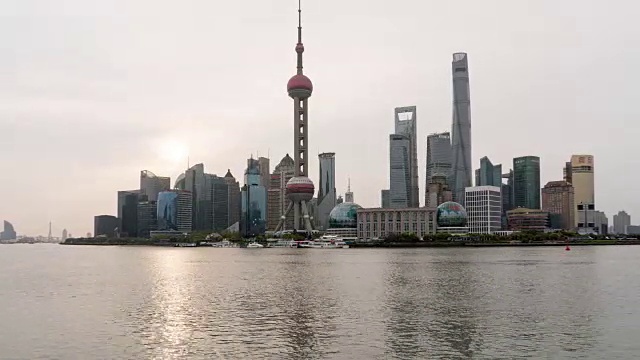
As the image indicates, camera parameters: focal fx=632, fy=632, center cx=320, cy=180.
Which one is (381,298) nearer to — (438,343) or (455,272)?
(438,343)

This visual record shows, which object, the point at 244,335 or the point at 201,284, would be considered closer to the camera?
the point at 244,335

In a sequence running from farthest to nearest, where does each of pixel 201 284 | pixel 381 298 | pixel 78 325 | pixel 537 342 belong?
pixel 201 284 < pixel 381 298 < pixel 78 325 < pixel 537 342

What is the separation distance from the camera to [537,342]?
153ft

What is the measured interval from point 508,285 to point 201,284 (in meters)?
46.1

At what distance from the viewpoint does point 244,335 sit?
5103cm

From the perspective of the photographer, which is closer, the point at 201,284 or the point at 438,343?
the point at 438,343

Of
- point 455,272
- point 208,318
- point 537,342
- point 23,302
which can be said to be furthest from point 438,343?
point 455,272

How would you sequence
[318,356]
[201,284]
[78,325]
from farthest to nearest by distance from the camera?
[201,284], [78,325], [318,356]

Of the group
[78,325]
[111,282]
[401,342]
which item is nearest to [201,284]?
[111,282]

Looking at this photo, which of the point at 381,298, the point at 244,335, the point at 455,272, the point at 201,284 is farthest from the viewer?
the point at 455,272

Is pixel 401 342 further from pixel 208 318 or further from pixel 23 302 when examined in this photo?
pixel 23 302

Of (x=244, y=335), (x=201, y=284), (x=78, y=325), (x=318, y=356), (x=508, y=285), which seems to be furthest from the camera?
(x=201, y=284)

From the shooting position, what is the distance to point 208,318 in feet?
199

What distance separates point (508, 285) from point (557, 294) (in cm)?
1197
